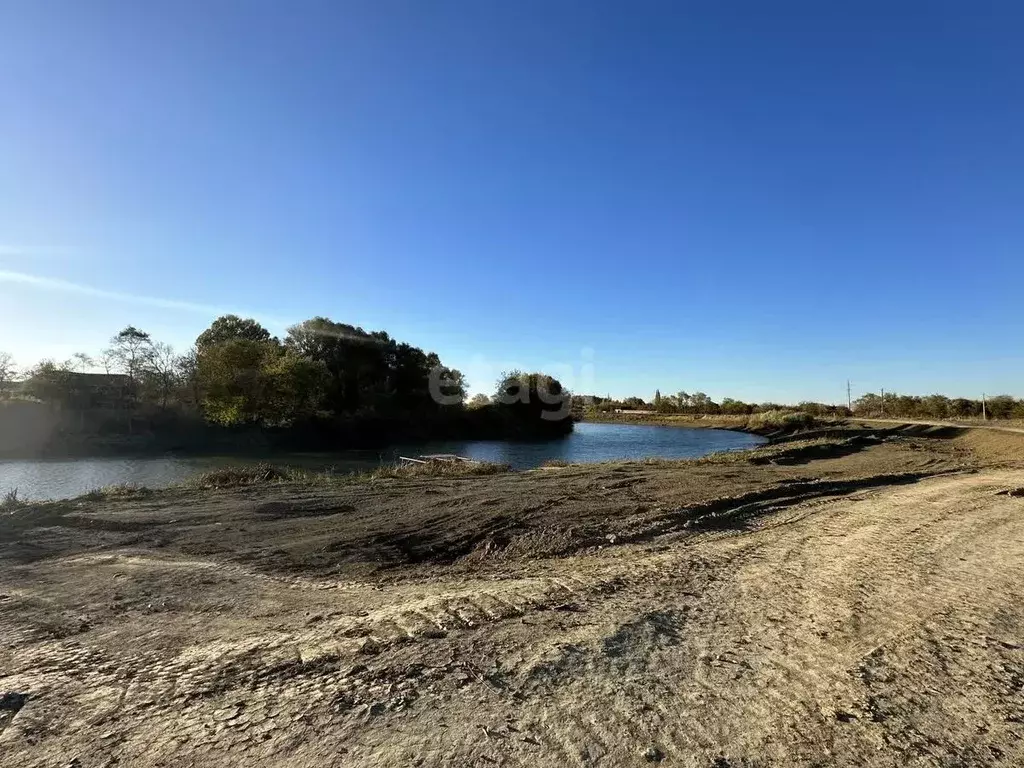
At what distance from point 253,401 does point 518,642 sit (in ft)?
162

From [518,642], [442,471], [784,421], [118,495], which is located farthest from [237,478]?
[784,421]

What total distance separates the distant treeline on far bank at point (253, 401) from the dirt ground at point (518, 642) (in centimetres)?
4011

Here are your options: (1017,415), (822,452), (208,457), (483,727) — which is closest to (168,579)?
(483,727)

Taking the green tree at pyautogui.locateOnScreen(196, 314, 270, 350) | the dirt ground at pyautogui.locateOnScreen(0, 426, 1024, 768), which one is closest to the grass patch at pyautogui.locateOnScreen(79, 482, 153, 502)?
the dirt ground at pyautogui.locateOnScreen(0, 426, 1024, 768)

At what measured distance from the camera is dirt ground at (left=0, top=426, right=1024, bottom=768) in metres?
3.42

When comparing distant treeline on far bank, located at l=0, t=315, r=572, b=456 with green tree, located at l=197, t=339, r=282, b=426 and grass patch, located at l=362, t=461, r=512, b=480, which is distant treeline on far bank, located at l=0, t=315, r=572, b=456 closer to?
green tree, located at l=197, t=339, r=282, b=426

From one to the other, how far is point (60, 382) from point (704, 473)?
5846 cm

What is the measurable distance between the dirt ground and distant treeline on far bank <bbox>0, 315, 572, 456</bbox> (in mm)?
40111

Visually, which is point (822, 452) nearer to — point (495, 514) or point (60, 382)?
point (495, 514)

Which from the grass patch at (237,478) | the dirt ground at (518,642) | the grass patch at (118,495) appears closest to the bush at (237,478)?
the grass patch at (237,478)

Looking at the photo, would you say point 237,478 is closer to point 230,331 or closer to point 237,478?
point 237,478

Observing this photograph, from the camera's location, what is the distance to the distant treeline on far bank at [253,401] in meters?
46.1

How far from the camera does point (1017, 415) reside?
65938 millimetres

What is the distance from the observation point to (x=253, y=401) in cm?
4862
